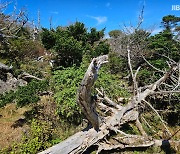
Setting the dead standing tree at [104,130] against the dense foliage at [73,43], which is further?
the dense foliage at [73,43]

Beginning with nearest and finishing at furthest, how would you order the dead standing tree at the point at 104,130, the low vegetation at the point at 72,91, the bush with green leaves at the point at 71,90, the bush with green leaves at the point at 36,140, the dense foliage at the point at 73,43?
the dead standing tree at the point at 104,130
the bush with green leaves at the point at 36,140
the low vegetation at the point at 72,91
the bush with green leaves at the point at 71,90
the dense foliage at the point at 73,43

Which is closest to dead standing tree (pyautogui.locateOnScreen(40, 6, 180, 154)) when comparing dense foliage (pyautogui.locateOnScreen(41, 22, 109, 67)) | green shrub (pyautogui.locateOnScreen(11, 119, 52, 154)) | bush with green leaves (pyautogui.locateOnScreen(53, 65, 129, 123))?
green shrub (pyautogui.locateOnScreen(11, 119, 52, 154))

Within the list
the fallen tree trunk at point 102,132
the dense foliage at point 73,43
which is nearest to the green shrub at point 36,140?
the fallen tree trunk at point 102,132

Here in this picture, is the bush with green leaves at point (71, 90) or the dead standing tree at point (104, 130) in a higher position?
the bush with green leaves at point (71, 90)

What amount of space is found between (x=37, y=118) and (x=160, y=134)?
4.23 metres

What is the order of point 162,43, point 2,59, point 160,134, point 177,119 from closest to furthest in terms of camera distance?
point 160,134 → point 177,119 → point 162,43 → point 2,59

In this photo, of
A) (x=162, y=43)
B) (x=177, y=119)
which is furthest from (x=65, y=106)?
(x=162, y=43)

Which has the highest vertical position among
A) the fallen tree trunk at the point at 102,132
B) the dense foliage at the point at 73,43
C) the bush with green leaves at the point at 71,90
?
the dense foliage at the point at 73,43

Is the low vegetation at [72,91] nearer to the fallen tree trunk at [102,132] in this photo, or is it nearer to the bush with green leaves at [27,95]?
the bush with green leaves at [27,95]

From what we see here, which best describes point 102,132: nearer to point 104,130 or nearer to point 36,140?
point 104,130

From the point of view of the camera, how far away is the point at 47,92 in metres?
7.81

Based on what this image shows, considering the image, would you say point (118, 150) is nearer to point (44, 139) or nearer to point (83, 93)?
point (44, 139)

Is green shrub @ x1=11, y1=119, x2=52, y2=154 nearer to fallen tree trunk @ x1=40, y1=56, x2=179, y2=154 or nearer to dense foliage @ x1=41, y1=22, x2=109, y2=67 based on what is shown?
fallen tree trunk @ x1=40, y1=56, x2=179, y2=154

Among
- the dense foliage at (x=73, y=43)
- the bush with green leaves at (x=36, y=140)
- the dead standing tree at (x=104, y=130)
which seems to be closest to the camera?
the dead standing tree at (x=104, y=130)
